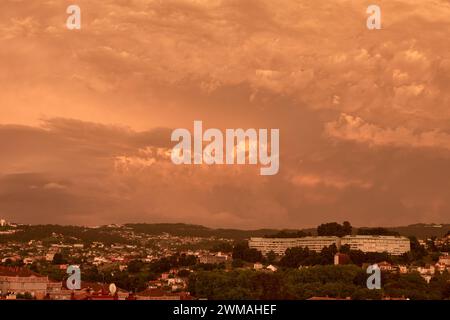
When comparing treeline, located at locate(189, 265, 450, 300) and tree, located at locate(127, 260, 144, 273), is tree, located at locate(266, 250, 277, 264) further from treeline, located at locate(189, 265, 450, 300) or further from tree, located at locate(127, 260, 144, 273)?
treeline, located at locate(189, 265, 450, 300)

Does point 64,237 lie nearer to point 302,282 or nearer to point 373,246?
point 373,246

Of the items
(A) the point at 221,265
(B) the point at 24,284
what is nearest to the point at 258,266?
(A) the point at 221,265

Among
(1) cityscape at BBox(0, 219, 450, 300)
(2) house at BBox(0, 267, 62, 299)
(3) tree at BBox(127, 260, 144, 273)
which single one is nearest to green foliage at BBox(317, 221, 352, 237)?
(1) cityscape at BBox(0, 219, 450, 300)

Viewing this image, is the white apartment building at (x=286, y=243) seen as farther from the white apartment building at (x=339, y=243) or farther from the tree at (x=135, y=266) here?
the tree at (x=135, y=266)

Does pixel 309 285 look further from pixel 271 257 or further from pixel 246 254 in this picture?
pixel 271 257

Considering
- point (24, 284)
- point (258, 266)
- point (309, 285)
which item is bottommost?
point (309, 285)

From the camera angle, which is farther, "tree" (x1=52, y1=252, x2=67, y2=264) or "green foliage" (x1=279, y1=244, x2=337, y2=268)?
"tree" (x1=52, y1=252, x2=67, y2=264)
